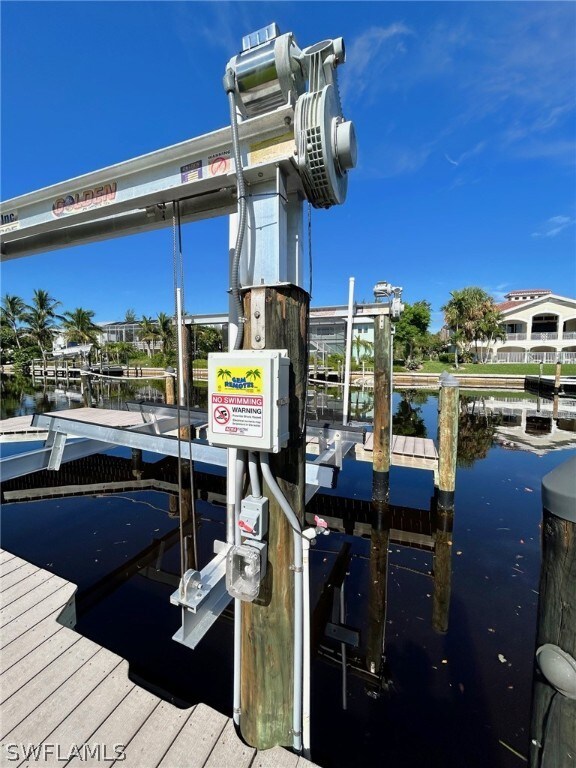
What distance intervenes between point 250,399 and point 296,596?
1.12m

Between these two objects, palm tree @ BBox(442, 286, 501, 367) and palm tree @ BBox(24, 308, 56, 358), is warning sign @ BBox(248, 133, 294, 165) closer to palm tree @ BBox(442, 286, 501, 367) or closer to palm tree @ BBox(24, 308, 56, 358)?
palm tree @ BBox(442, 286, 501, 367)

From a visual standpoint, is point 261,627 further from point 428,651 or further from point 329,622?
point 428,651

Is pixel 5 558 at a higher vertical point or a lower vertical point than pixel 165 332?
lower

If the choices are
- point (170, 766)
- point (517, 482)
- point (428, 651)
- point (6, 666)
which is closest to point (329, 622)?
point (428, 651)

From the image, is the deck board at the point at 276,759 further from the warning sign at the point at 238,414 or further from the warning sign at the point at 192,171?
the warning sign at the point at 192,171

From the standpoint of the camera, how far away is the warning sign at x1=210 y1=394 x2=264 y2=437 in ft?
5.36

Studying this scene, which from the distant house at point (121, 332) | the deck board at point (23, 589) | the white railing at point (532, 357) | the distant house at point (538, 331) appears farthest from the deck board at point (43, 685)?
the distant house at point (121, 332)

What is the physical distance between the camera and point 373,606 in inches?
167

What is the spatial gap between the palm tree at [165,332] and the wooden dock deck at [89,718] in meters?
41.7

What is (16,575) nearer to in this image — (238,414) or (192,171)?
(238,414)

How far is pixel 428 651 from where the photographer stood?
3561 mm

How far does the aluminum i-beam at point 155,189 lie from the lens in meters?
1.79

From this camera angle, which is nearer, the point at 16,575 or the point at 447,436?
the point at 16,575

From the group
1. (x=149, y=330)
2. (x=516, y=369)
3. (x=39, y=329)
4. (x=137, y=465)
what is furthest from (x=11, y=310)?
(x=516, y=369)
